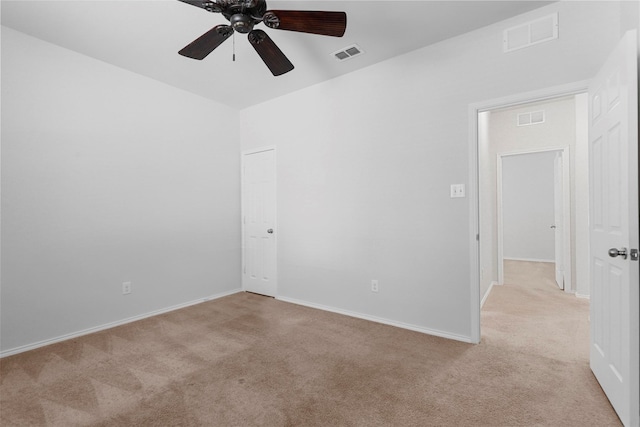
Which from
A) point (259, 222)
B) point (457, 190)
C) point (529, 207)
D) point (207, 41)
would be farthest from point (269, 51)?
point (529, 207)

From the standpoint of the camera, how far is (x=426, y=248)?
2961mm

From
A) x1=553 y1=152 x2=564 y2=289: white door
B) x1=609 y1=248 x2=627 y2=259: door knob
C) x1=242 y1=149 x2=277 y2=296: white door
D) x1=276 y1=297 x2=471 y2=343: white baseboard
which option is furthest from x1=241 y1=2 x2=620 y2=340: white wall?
x1=553 y1=152 x2=564 y2=289: white door

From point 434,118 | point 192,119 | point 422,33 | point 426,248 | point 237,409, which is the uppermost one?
point 422,33

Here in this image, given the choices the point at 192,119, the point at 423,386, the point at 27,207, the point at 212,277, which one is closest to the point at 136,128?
the point at 192,119

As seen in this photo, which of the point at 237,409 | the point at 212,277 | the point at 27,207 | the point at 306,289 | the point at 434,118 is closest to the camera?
the point at 237,409

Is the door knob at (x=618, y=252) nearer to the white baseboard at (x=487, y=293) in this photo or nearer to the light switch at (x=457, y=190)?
the light switch at (x=457, y=190)

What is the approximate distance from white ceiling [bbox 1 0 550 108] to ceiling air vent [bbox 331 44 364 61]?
0.06m

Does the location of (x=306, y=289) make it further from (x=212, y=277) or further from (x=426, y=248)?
(x=426, y=248)

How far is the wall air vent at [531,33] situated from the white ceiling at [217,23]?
12 centimetres

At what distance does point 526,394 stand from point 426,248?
134 cm

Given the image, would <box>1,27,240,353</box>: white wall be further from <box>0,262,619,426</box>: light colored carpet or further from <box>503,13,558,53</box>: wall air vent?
<box>503,13,558,53</box>: wall air vent

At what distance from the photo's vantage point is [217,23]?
2520 mm

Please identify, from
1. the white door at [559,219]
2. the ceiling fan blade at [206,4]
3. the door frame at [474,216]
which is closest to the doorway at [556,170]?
the white door at [559,219]

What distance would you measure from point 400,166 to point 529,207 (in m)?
6.08
